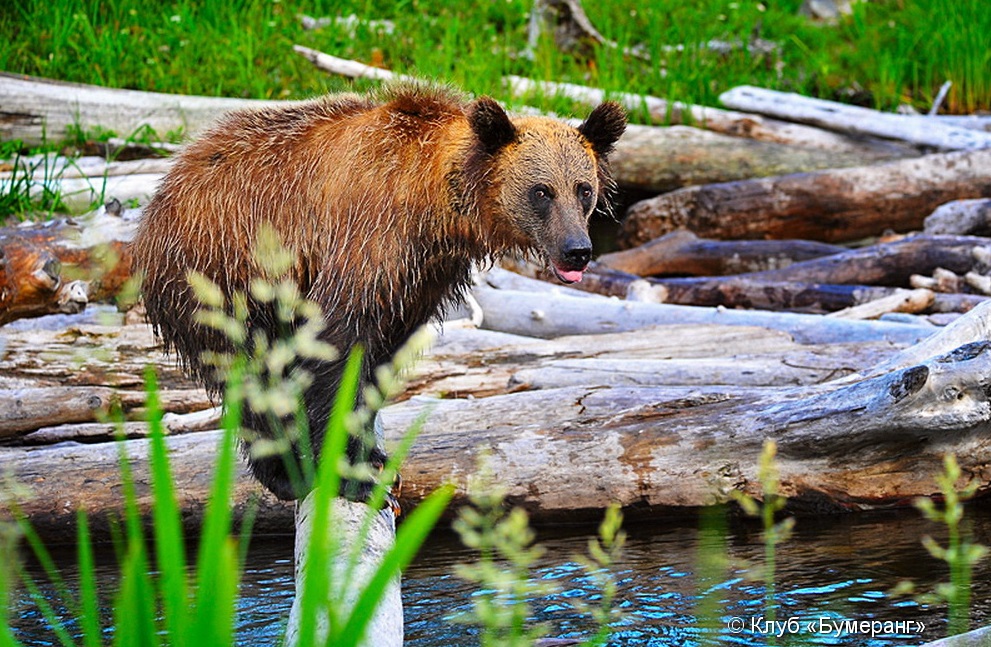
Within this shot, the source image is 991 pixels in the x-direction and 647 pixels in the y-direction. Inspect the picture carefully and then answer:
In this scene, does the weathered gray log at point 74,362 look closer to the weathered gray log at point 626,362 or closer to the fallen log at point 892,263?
the weathered gray log at point 626,362

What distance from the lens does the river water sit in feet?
12.4

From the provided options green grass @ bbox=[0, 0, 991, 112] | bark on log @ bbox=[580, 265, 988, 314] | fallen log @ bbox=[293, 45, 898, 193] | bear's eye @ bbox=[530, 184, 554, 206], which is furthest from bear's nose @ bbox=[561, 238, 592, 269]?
fallen log @ bbox=[293, 45, 898, 193]

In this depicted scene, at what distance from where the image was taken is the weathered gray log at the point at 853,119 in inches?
425

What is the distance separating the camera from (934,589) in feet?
13.3

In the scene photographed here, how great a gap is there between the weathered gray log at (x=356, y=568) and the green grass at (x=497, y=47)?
640cm

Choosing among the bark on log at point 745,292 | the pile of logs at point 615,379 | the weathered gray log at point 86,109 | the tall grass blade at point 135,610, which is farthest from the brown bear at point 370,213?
the weathered gray log at point 86,109

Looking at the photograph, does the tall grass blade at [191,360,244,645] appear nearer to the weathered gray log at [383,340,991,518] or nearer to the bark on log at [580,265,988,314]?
the weathered gray log at [383,340,991,518]

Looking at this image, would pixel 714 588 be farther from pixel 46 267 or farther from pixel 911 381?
pixel 46 267

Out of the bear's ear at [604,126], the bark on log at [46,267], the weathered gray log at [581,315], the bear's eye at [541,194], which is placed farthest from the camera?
the weathered gray log at [581,315]

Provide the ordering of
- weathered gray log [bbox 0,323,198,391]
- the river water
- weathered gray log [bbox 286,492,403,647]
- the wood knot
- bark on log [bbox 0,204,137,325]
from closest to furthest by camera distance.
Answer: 1. weathered gray log [bbox 286,492,403,647]
2. the river water
3. the wood knot
4. bark on log [bbox 0,204,137,325]
5. weathered gray log [bbox 0,323,198,391]

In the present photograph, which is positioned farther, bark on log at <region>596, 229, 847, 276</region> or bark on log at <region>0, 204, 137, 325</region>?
bark on log at <region>596, 229, 847, 276</region>

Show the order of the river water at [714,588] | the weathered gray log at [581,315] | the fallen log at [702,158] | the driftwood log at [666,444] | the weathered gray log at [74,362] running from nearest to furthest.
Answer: the river water at [714,588] < the driftwood log at [666,444] < the weathered gray log at [74,362] < the weathered gray log at [581,315] < the fallen log at [702,158]

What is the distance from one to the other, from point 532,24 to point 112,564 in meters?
8.75

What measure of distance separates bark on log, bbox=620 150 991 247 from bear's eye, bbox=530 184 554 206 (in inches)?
256
